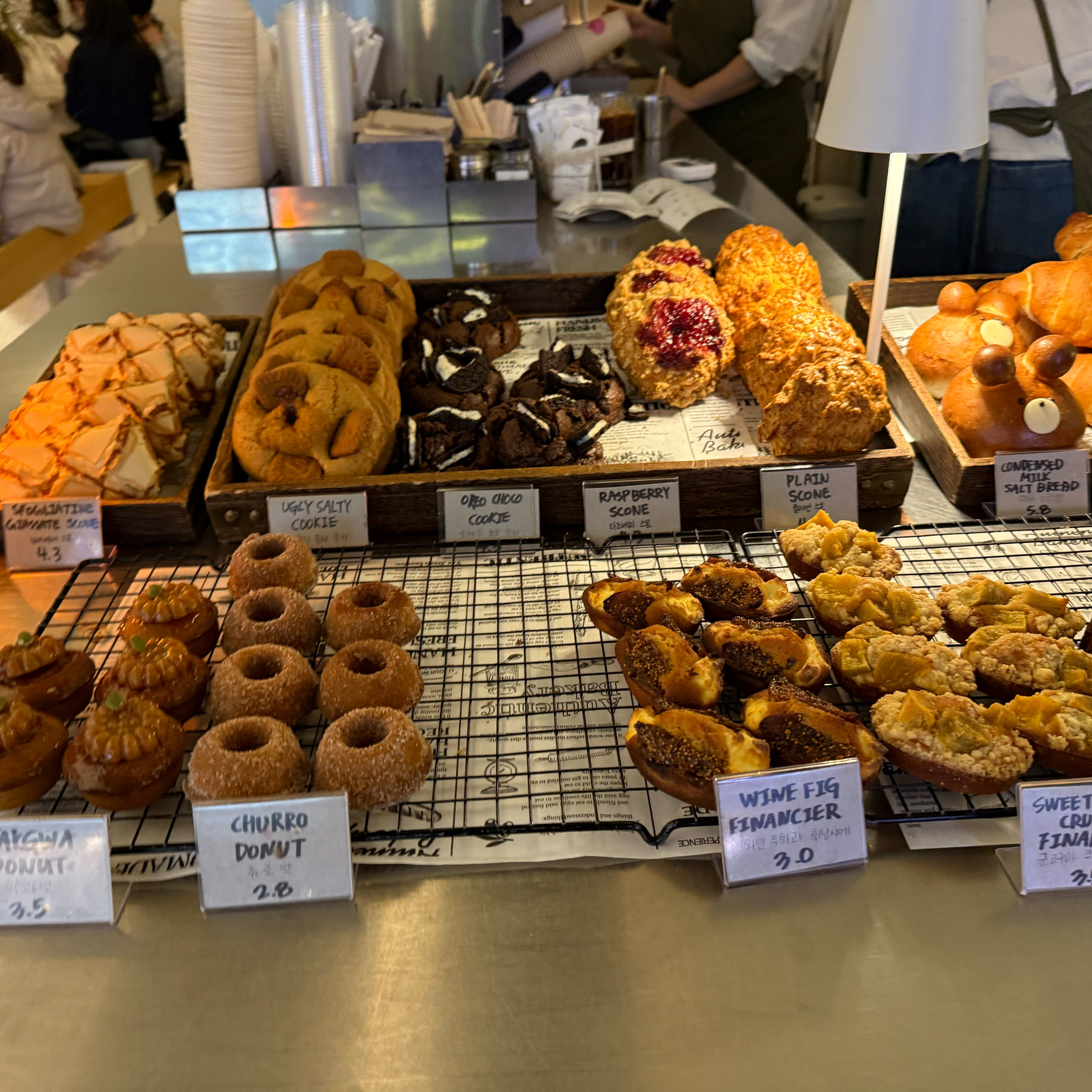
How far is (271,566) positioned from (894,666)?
3.17ft

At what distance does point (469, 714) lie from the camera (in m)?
1.36

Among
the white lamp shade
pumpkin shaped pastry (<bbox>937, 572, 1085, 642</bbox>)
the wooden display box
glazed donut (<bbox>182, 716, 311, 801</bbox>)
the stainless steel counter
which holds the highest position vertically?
the white lamp shade

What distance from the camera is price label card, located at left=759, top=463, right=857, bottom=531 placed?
1.70 m

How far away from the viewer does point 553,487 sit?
1701 millimetres

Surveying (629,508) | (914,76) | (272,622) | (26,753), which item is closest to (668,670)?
(629,508)

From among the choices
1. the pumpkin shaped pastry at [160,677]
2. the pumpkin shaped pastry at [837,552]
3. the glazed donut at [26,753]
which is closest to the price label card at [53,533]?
the pumpkin shaped pastry at [160,677]

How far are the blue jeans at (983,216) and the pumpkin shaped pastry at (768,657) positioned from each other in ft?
6.75

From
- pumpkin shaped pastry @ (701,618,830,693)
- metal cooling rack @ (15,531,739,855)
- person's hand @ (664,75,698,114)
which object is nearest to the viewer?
metal cooling rack @ (15,531,739,855)

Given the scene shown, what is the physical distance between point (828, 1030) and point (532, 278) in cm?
191

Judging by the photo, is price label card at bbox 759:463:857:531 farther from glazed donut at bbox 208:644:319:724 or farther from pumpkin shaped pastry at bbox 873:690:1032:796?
glazed donut at bbox 208:644:319:724

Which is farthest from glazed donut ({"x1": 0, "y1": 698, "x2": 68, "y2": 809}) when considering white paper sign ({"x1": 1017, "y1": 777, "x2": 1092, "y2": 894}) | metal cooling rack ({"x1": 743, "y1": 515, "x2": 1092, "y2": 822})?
white paper sign ({"x1": 1017, "y1": 777, "x2": 1092, "y2": 894})

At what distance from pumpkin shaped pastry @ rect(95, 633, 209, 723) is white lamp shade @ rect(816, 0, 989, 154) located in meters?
1.36

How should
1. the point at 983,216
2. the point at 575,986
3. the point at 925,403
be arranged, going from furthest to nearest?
the point at 983,216 → the point at 925,403 → the point at 575,986

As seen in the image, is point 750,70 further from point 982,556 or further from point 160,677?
point 160,677
